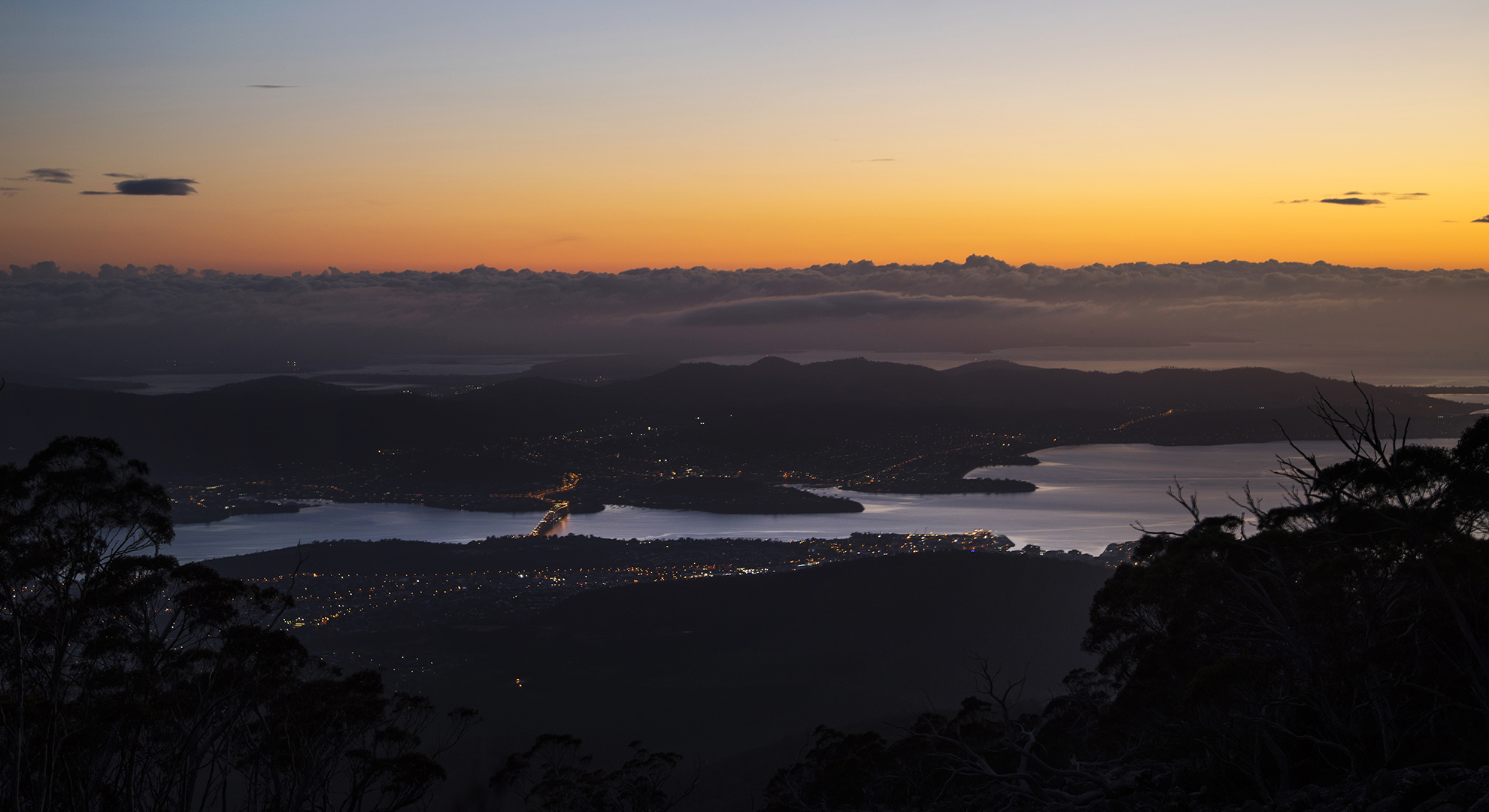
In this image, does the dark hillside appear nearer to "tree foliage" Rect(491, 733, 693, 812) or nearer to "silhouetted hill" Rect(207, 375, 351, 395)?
"tree foliage" Rect(491, 733, 693, 812)

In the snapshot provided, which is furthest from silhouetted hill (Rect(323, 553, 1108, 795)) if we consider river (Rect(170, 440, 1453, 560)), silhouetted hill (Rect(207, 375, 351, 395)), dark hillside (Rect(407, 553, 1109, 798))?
silhouetted hill (Rect(207, 375, 351, 395))

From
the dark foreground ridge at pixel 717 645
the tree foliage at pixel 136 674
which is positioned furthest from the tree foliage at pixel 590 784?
the tree foliage at pixel 136 674

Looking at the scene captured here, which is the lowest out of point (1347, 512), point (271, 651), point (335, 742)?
point (335, 742)

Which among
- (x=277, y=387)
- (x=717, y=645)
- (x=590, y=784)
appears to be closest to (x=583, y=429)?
(x=277, y=387)

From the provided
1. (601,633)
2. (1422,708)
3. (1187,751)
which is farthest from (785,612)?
(1422,708)

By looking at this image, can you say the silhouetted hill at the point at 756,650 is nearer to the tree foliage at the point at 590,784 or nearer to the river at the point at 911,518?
the tree foliage at the point at 590,784

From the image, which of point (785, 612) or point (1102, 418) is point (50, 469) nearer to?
point (785, 612)
